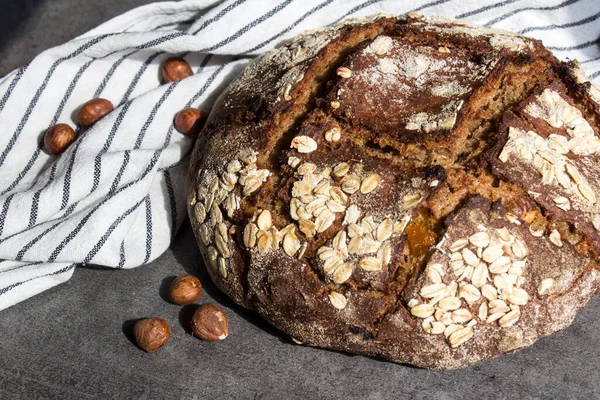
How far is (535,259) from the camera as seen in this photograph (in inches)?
61.3

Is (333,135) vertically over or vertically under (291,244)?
over

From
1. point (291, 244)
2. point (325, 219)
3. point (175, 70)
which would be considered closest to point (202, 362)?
point (291, 244)

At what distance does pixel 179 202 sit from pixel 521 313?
1.07 m

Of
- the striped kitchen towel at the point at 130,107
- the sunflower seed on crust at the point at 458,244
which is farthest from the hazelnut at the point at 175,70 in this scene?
the sunflower seed on crust at the point at 458,244

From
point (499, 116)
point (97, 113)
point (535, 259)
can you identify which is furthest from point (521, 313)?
point (97, 113)

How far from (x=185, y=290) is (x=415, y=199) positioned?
2.44 ft

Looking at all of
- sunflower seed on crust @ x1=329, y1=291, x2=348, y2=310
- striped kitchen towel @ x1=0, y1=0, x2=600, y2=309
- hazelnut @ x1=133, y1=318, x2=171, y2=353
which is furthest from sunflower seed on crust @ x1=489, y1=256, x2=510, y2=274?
striped kitchen towel @ x1=0, y1=0, x2=600, y2=309

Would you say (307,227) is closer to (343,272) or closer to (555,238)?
(343,272)

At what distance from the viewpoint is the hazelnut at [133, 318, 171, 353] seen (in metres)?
1.85

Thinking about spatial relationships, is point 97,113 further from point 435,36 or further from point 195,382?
point 435,36

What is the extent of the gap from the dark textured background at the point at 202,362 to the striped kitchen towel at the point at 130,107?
0.10 meters

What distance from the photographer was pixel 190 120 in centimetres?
214

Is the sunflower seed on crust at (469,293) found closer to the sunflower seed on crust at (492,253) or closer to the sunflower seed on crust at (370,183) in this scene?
the sunflower seed on crust at (492,253)

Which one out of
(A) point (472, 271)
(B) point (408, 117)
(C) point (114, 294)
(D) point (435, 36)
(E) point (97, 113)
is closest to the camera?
(A) point (472, 271)
